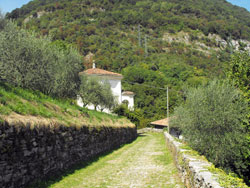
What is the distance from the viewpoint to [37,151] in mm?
7082

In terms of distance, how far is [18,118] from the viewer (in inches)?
259

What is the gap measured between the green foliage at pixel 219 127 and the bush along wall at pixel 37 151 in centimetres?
559

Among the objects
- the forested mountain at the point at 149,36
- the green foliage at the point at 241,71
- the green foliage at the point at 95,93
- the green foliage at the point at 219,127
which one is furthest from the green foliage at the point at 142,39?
the green foliage at the point at 219,127

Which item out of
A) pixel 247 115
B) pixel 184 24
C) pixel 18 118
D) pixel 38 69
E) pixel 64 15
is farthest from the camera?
pixel 184 24

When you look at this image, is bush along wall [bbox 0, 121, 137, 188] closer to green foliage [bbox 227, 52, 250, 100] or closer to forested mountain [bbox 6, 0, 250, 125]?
green foliage [bbox 227, 52, 250, 100]

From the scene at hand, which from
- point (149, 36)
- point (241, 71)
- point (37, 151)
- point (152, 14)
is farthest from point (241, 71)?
point (152, 14)

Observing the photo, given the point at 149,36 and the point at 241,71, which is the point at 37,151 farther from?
the point at 149,36

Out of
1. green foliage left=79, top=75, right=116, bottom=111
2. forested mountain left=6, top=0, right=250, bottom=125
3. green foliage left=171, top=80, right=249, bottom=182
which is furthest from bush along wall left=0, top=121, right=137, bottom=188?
forested mountain left=6, top=0, right=250, bottom=125

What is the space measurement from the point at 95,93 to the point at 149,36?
8367 centimetres

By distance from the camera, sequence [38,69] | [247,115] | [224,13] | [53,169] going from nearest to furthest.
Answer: [53,169] < [247,115] < [38,69] < [224,13]

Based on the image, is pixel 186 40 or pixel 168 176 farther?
pixel 186 40

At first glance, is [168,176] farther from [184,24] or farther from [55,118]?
[184,24]

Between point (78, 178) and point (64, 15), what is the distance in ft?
340

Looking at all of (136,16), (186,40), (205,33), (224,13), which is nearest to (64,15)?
(136,16)
